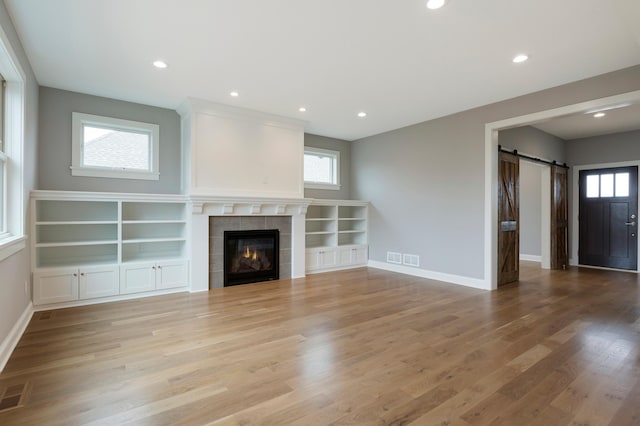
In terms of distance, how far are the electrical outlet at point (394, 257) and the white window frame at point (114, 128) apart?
4.43 m

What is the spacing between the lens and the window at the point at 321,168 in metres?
6.94

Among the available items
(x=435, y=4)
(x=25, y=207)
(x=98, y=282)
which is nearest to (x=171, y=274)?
(x=98, y=282)

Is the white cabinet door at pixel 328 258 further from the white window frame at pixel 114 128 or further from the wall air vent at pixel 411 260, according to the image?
the white window frame at pixel 114 128

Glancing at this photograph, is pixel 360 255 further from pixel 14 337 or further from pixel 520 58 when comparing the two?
pixel 14 337

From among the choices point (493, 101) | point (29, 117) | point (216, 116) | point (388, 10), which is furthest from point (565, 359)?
point (29, 117)

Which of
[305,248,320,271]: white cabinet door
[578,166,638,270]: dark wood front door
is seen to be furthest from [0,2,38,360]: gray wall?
[578,166,638,270]: dark wood front door

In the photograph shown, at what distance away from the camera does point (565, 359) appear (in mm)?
2617

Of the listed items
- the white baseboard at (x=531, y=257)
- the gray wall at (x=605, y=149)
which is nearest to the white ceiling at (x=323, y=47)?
the gray wall at (x=605, y=149)

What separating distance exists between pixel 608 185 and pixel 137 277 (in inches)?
353

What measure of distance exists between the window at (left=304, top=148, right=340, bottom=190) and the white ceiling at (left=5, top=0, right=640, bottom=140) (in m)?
2.21

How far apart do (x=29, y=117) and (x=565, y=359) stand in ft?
18.5

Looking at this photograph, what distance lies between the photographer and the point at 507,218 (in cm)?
546

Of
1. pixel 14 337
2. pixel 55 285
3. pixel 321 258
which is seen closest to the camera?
pixel 14 337

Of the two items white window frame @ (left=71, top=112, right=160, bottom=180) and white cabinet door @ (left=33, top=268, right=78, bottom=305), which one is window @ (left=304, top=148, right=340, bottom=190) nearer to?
white window frame @ (left=71, top=112, right=160, bottom=180)
